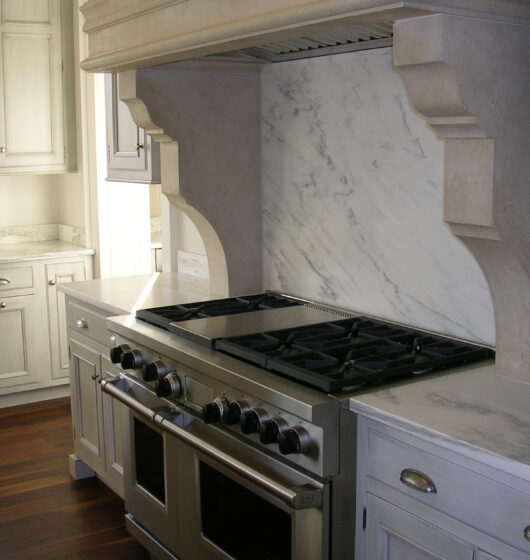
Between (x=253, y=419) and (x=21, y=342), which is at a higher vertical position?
(x=253, y=419)

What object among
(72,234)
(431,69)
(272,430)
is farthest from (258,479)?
(72,234)

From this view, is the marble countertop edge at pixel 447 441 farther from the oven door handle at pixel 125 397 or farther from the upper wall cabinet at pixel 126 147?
the upper wall cabinet at pixel 126 147

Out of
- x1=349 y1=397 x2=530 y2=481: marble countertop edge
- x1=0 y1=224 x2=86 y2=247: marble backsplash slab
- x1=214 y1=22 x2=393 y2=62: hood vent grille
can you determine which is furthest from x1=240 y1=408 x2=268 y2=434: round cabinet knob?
x1=0 y1=224 x2=86 y2=247: marble backsplash slab

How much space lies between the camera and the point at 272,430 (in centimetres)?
185

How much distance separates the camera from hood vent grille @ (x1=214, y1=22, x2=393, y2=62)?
2086 mm

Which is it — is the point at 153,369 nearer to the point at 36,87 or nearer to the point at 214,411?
the point at 214,411

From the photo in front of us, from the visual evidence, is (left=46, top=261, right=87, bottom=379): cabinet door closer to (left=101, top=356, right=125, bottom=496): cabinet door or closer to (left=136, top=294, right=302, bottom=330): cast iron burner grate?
(left=101, top=356, right=125, bottom=496): cabinet door

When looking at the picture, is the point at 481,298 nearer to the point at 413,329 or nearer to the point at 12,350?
the point at 413,329

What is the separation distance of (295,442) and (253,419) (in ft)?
0.52

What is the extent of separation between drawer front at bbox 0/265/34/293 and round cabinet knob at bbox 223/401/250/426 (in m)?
2.61

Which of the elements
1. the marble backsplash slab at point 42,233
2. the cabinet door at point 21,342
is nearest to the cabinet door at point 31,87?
the marble backsplash slab at point 42,233

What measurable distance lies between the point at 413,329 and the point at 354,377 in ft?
1.81

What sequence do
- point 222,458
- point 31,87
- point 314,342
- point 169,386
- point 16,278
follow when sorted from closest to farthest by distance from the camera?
point 222,458 → point 314,342 → point 169,386 → point 16,278 → point 31,87

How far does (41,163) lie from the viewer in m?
4.52
